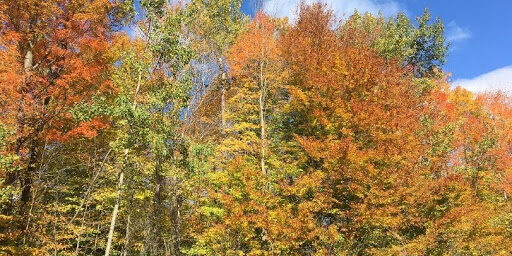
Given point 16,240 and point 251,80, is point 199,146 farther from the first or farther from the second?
point 251,80

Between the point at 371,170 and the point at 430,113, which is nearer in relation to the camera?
the point at 371,170

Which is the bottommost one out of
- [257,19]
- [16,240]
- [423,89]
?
[16,240]

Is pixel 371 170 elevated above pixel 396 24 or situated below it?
below

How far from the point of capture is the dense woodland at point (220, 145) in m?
13.1

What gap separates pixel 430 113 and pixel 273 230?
1516cm

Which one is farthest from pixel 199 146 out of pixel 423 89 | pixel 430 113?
pixel 423 89

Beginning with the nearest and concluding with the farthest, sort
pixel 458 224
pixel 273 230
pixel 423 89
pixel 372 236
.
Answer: pixel 273 230, pixel 372 236, pixel 458 224, pixel 423 89

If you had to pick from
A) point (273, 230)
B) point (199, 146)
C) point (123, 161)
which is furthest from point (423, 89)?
point (123, 161)

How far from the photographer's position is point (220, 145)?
19594 mm

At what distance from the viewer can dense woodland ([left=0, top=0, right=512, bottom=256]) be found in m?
13.1

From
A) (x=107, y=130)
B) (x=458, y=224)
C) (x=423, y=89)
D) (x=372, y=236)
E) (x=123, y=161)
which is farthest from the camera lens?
(x=423, y=89)

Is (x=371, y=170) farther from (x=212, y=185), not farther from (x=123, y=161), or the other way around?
(x=123, y=161)

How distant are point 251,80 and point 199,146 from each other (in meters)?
10.3

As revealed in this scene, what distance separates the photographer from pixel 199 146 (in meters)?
13.0
